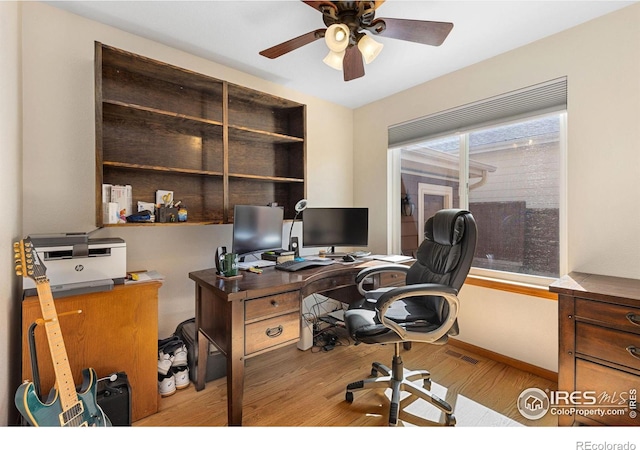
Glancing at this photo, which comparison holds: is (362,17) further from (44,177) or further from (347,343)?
(347,343)

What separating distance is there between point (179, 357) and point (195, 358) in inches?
4.1

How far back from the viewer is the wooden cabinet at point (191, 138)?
1864mm

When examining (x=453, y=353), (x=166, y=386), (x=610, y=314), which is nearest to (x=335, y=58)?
(x=610, y=314)

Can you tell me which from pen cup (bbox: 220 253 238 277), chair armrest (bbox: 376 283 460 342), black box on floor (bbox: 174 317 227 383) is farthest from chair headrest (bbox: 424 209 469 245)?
black box on floor (bbox: 174 317 227 383)

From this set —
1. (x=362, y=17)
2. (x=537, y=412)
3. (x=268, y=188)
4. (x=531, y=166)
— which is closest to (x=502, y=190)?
(x=531, y=166)

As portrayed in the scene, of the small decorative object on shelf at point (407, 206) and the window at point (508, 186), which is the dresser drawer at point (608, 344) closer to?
the window at point (508, 186)

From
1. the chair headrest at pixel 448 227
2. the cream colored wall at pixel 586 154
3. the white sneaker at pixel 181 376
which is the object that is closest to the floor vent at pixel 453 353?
the cream colored wall at pixel 586 154

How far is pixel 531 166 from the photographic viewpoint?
2.23 meters

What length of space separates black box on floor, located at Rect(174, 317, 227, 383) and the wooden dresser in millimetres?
2068

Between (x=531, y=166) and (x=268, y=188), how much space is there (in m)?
2.20

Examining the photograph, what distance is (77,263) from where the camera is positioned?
1.45 metres

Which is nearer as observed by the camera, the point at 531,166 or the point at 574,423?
the point at 574,423

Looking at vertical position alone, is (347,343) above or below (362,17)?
below
